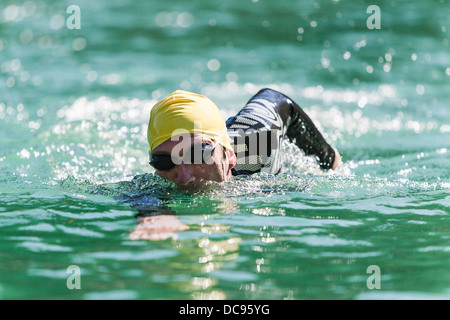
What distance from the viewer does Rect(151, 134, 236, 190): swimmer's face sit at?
4.73 m

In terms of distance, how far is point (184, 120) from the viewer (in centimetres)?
493

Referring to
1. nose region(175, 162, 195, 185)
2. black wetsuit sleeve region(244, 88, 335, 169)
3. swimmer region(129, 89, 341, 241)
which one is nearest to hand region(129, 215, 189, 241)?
swimmer region(129, 89, 341, 241)

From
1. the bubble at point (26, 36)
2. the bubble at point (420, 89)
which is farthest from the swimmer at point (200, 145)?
the bubble at point (26, 36)

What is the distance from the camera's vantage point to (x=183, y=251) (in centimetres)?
409

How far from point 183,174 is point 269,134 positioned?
1.37 metres

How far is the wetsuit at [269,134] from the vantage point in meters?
5.65

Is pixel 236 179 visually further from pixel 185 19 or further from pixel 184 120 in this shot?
pixel 185 19

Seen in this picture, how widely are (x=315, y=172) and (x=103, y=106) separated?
4.76m

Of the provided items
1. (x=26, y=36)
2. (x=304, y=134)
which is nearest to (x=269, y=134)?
(x=304, y=134)

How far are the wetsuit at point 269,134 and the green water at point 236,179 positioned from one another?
18cm

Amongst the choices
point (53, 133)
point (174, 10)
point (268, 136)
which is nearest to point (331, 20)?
point (174, 10)

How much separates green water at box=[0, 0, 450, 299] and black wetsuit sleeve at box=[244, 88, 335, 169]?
152 millimetres

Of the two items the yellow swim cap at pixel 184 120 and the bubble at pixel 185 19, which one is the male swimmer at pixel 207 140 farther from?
the bubble at pixel 185 19
